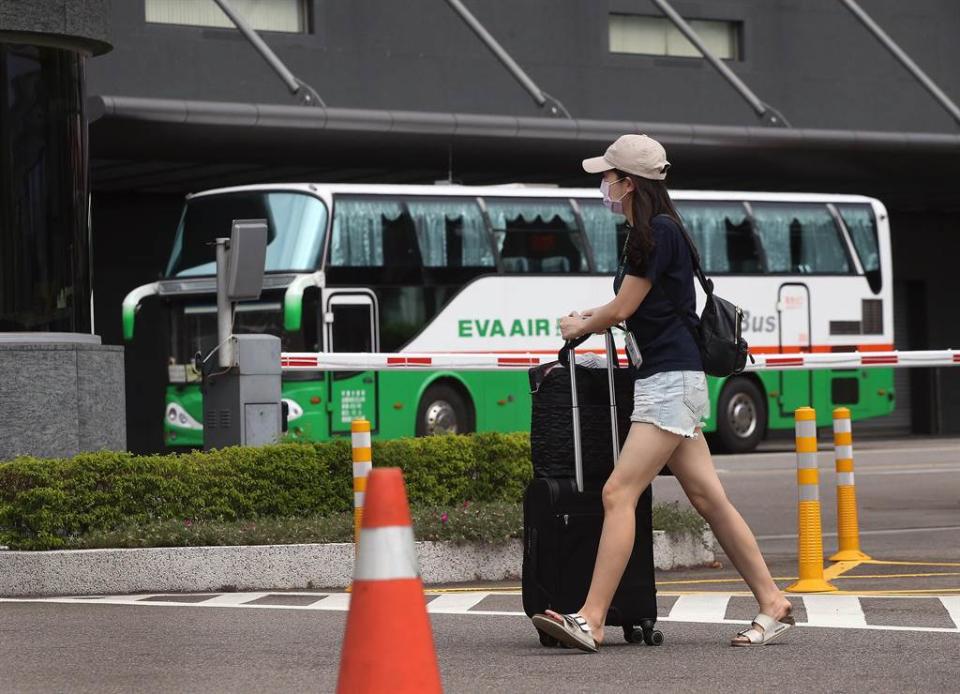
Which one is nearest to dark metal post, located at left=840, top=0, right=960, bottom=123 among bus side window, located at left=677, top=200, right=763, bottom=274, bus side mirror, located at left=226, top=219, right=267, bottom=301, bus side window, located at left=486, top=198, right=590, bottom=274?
bus side window, located at left=677, top=200, right=763, bottom=274

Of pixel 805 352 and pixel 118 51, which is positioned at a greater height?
pixel 118 51

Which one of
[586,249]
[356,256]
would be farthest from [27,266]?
[586,249]

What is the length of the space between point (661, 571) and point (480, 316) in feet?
43.2

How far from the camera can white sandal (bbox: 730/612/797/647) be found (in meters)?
7.30

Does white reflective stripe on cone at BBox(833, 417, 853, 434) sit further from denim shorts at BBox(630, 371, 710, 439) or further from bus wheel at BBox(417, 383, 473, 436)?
bus wheel at BBox(417, 383, 473, 436)

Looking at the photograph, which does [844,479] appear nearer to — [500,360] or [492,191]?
[500,360]

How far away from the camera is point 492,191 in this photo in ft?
80.7

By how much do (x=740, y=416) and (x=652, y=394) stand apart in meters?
19.5

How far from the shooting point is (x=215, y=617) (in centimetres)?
878

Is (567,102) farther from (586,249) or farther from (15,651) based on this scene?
(15,651)

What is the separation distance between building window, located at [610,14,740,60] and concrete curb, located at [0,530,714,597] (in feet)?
67.4

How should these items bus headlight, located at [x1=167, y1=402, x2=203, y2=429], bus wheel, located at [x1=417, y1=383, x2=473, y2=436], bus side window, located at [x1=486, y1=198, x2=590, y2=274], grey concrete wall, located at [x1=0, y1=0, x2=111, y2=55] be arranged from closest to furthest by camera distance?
grey concrete wall, located at [x1=0, y1=0, x2=111, y2=55] → bus headlight, located at [x1=167, y1=402, x2=203, y2=429] → bus wheel, located at [x1=417, y1=383, x2=473, y2=436] → bus side window, located at [x1=486, y1=198, x2=590, y2=274]

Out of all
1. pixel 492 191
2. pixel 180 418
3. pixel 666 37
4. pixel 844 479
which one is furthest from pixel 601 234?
pixel 844 479

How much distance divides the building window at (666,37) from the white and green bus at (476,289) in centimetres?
456
